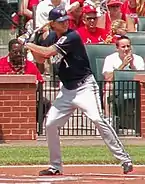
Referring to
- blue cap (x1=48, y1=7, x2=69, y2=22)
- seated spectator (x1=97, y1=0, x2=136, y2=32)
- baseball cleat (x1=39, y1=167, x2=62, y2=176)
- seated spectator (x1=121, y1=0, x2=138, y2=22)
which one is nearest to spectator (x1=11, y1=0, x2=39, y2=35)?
seated spectator (x1=97, y1=0, x2=136, y2=32)

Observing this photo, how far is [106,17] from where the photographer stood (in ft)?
55.8

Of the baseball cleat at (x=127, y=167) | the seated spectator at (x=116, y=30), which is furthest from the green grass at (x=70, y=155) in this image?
the seated spectator at (x=116, y=30)

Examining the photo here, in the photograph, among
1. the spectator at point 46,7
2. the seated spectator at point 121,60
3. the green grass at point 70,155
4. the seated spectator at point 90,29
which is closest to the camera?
the green grass at point 70,155

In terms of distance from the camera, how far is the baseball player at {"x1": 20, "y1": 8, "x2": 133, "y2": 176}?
32.8 ft

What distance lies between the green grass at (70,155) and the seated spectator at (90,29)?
12.8ft

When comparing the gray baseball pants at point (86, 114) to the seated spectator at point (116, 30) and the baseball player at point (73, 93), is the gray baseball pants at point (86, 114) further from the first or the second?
the seated spectator at point (116, 30)

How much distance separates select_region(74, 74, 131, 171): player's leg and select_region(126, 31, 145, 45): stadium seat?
6.23 meters

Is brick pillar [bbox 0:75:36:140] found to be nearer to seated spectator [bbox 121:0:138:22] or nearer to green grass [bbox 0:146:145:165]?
green grass [bbox 0:146:145:165]

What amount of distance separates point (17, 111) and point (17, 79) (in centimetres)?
58

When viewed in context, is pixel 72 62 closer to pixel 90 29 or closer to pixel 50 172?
Result: pixel 50 172

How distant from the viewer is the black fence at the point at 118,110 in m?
14.4

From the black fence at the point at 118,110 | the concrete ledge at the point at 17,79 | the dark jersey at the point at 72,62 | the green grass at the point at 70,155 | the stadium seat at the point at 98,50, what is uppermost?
the stadium seat at the point at 98,50

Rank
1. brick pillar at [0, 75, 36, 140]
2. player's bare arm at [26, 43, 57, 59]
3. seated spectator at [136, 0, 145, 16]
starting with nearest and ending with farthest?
1. player's bare arm at [26, 43, 57, 59]
2. brick pillar at [0, 75, 36, 140]
3. seated spectator at [136, 0, 145, 16]

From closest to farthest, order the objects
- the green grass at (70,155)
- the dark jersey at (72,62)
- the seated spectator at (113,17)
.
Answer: the dark jersey at (72,62) < the green grass at (70,155) < the seated spectator at (113,17)
